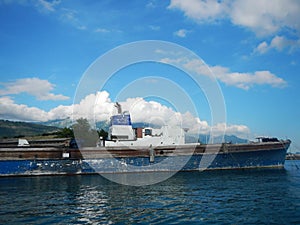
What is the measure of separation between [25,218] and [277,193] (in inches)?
764

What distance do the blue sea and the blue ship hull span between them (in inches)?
601

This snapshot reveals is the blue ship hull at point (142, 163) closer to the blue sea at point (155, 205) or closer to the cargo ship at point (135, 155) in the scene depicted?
the cargo ship at point (135, 155)

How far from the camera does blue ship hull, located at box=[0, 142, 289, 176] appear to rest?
42062mm

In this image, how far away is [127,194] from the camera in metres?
24.5

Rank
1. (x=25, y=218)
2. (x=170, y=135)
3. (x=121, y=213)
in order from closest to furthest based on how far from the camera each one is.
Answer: (x=25, y=218) < (x=121, y=213) < (x=170, y=135)

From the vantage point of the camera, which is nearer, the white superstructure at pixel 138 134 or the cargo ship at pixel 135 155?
the cargo ship at pixel 135 155

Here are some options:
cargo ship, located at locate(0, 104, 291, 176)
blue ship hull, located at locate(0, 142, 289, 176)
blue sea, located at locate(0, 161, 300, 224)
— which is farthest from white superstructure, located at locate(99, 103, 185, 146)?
blue sea, located at locate(0, 161, 300, 224)

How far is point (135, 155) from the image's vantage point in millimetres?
44719

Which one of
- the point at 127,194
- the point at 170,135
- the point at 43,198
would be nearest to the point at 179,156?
the point at 170,135

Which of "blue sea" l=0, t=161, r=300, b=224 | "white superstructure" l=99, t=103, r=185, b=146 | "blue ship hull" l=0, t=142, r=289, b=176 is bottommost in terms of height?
"blue sea" l=0, t=161, r=300, b=224

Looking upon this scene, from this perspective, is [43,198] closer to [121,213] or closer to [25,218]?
[25,218]

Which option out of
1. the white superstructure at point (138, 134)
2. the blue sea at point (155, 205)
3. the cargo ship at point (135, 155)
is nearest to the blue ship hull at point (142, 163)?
the cargo ship at point (135, 155)

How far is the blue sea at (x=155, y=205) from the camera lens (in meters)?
16.1

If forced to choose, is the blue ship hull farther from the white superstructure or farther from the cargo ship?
the white superstructure
